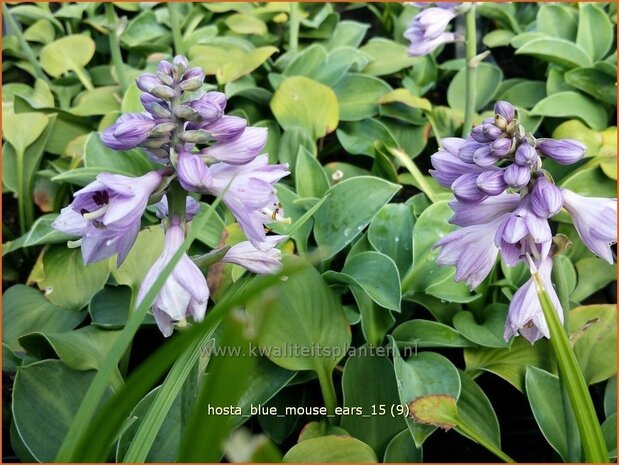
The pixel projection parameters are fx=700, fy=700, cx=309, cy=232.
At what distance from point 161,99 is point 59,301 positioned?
85 cm

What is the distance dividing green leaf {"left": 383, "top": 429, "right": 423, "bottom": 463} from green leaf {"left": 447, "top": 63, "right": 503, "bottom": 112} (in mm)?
1242

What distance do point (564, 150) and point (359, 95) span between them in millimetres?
1236

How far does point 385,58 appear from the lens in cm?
252

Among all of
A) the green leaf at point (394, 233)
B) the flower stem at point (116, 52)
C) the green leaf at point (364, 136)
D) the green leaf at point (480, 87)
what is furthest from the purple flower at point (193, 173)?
the green leaf at point (480, 87)

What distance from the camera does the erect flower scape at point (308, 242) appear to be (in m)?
1.02

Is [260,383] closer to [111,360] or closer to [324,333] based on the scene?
[324,333]

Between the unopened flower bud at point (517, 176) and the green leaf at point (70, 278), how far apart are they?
1.02 meters

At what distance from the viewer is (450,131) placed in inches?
87.8

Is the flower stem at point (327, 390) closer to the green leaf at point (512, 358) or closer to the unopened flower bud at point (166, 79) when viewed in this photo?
the green leaf at point (512, 358)

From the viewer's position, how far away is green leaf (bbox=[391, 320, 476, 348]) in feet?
4.97

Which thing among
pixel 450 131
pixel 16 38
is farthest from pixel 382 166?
pixel 16 38

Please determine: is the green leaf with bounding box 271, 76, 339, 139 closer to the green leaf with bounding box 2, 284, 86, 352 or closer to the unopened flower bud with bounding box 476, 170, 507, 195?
the green leaf with bounding box 2, 284, 86, 352

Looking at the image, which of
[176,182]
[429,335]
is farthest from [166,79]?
[429,335]

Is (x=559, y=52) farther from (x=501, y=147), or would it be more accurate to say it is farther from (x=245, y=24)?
(x=501, y=147)
